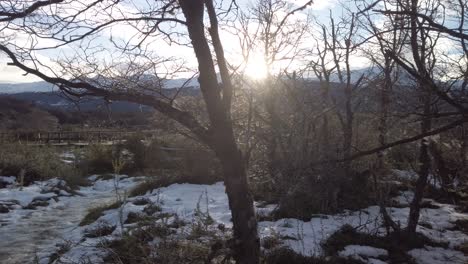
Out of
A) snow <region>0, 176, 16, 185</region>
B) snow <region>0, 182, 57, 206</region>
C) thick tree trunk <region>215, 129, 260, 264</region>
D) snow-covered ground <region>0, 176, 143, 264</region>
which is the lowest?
snow-covered ground <region>0, 176, 143, 264</region>

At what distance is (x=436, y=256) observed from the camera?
6.85 meters

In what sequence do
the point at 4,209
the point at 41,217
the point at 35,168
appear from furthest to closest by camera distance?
1. the point at 35,168
2. the point at 4,209
3. the point at 41,217

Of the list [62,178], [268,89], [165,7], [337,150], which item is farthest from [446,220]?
[62,178]

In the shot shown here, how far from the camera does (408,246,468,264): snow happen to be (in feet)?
21.9

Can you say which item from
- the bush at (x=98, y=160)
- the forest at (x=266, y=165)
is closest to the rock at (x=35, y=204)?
the forest at (x=266, y=165)

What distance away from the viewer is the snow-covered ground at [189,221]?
6809mm

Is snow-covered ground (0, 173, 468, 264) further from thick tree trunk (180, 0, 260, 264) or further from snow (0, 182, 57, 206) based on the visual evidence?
thick tree trunk (180, 0, 260, 264)

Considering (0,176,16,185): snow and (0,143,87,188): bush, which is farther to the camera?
(0,143,87,188): bush

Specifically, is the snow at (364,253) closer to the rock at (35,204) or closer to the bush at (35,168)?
the rock at (35,204)

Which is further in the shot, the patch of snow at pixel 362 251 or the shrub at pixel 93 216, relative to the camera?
the shrub at pixel 93 216

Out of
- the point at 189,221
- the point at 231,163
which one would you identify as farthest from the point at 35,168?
the point at 231,163

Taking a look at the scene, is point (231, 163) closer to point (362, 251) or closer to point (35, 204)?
point (362, 251)

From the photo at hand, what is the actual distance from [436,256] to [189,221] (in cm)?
375

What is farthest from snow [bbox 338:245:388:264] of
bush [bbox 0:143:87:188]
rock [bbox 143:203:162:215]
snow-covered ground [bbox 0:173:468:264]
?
bush [bbox 0:143:87:188]
